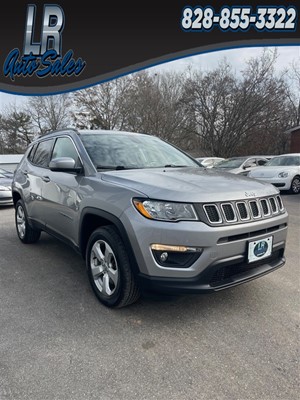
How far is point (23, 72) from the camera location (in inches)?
433

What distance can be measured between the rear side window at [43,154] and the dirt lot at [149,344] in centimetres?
165

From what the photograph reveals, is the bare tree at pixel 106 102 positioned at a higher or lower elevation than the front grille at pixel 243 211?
higher

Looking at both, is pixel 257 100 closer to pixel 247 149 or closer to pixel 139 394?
pixel 247 149

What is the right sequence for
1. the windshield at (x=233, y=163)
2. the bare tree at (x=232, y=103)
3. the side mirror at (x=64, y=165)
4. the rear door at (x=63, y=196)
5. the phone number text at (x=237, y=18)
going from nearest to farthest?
the side mirror at (x=64, y=165)
the rear door at (x=63, y=196)
the phone number text at (x=237, y=18)
the windshield at (x=233, y=163)
the bare tree at (x=232, y=103)

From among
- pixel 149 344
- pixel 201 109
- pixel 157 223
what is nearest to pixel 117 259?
pixel 157 223

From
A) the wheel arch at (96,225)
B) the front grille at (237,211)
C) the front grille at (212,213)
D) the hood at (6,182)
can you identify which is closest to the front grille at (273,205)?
the front grille at (237,211)

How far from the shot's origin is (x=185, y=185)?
2512 mm

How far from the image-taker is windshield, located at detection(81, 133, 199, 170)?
3.24 metres

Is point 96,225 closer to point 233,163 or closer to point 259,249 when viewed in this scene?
point 259,249

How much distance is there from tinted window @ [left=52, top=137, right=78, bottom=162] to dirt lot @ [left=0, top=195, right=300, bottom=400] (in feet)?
4.78

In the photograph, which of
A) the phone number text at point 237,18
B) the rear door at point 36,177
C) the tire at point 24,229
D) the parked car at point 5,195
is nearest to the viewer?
the rear door at point 36,177

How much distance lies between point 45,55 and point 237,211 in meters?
10.4

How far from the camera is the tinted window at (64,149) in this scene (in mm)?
3426

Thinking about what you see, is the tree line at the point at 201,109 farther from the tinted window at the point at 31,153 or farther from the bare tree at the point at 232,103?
the tinted window at the point at 31,153
